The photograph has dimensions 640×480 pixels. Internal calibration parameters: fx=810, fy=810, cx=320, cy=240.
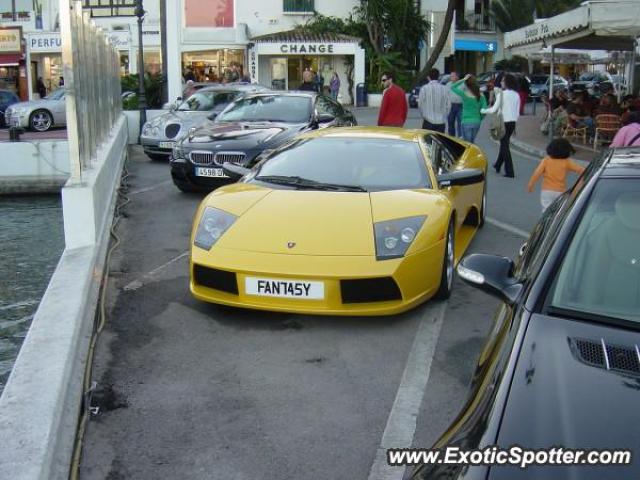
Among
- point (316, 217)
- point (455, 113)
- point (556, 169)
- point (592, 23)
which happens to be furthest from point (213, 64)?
point (316, 217)

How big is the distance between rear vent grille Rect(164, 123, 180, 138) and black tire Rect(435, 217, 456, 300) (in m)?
9.31

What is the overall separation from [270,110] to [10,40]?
29.3 meters

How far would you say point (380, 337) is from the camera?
5.38 m

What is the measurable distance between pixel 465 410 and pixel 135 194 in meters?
9.77

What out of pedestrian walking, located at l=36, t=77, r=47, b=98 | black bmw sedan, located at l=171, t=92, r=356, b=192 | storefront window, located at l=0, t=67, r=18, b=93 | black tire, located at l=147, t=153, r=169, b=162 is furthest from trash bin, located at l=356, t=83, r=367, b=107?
black bmw sedan, located at l=171, t=92, r=356, b=192

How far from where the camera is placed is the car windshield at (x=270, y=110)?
11719mm

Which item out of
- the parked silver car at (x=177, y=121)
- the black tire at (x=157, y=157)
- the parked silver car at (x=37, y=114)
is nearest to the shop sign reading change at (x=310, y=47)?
the parked silver car at (x=37, y=114)

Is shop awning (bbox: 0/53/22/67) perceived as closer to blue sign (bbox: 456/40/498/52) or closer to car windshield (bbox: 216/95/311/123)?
blue sign (bbox: 456/40/498/52)

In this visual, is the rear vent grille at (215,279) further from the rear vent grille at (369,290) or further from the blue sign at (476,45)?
the blue sign at (476,45)

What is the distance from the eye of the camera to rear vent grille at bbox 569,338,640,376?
8.30 feet

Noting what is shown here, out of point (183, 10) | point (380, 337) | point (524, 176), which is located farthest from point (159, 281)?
point (183, 10)

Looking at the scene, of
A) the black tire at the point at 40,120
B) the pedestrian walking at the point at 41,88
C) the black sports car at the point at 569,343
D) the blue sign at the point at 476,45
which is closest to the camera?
the black sports car at the point at 569,343

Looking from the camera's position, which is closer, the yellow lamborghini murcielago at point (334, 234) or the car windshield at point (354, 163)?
the yellow lamborghini murcielago at point (334, 234)

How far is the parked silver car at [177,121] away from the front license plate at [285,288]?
368 inches
